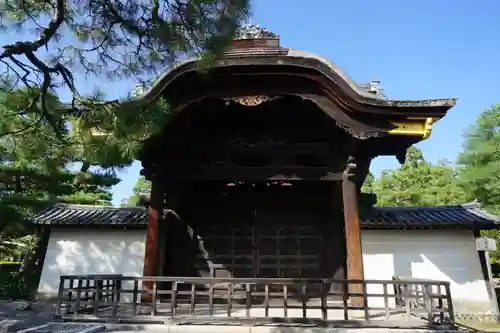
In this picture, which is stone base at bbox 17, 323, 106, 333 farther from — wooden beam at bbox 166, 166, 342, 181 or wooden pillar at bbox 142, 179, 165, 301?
wooden beam at bbox 166, 166, 342, 181

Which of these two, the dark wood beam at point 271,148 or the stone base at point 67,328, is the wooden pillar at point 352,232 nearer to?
the dark wood beam at point 271,148

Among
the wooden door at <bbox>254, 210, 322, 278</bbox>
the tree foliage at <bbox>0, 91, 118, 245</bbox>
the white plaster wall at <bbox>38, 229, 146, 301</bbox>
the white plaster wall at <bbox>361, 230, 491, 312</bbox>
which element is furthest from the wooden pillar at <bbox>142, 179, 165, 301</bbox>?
the white plaster wall at <bbox>361, 230, 491, 312</bbox>

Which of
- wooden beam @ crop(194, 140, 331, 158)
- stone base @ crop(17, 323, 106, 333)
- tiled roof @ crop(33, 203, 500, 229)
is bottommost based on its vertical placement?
stone base @ crop(17, 323, 106, 333)

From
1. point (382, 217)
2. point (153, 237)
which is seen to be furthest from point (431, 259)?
point (153, 237)

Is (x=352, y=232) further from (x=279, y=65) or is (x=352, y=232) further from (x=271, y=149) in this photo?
(x=279, y=65)

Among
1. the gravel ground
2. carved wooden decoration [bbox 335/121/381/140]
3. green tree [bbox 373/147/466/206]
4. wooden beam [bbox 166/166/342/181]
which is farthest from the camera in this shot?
green tree [bbox 373/147/466/206]

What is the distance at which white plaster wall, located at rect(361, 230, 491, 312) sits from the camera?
1128 cm

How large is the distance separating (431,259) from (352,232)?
18.9 feet

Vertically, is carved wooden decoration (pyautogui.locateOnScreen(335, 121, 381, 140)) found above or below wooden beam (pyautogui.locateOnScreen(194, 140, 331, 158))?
below

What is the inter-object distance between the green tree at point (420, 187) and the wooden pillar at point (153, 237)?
23.8m

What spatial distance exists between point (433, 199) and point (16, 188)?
25589 millimetres

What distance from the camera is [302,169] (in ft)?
26.2

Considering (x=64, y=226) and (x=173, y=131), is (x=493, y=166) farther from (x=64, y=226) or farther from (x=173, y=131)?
(x=64, y=226)

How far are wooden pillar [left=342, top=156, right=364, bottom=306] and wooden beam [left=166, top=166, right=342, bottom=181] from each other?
1.29 ft
